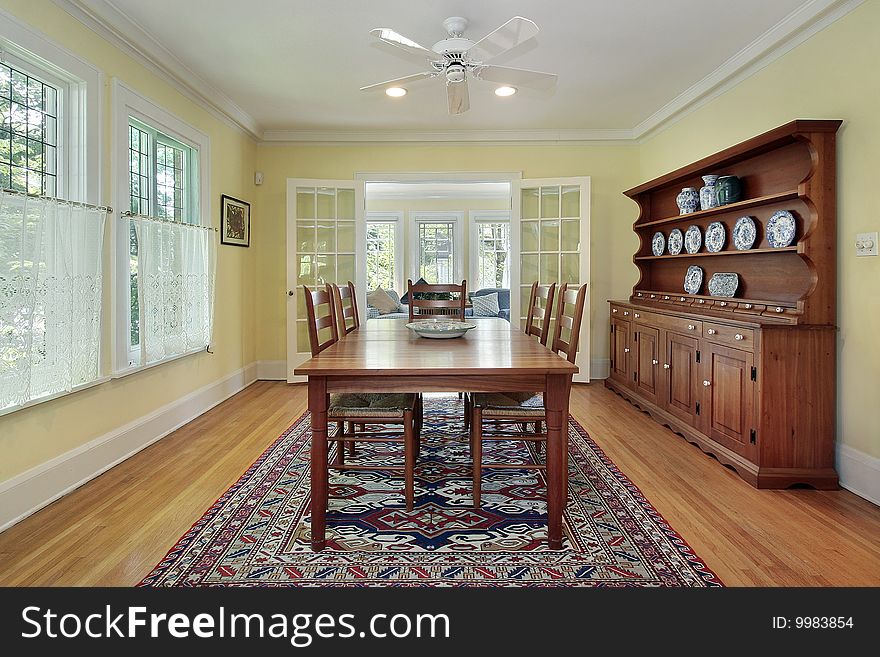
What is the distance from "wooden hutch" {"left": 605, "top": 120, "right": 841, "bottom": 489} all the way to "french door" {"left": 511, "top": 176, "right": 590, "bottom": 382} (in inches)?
52.3

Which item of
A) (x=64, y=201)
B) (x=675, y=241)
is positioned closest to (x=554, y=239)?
(x=675, y=241)

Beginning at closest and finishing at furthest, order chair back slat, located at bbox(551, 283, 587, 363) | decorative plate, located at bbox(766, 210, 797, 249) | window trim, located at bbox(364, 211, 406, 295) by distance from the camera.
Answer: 1. chair back slat, located at bbox(551, 283, 587, 363)
2. decorative plate, located at bbox(766, 210, 797, 249)
3. window trim, located at bbox(364, 211, 406, 295)

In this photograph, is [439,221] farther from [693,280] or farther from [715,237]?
[715,237]

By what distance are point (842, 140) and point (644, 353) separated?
2022 mm

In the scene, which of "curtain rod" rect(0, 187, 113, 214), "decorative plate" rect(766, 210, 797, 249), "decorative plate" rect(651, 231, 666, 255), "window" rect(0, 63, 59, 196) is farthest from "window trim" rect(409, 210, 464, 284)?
"window" rect(0, 63, 59, 196)

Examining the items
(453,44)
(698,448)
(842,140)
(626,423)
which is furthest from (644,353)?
(453,44)

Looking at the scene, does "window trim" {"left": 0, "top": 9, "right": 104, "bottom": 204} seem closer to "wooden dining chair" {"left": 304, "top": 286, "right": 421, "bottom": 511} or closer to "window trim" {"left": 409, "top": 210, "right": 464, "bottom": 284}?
"wooden dining chair" {"left": 304, "top": 286, "right": 421, "bottom": 511}

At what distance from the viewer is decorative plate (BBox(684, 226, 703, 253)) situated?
4.37 meters

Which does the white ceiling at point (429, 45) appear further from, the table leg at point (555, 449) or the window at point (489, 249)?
the window at point (489, 249)

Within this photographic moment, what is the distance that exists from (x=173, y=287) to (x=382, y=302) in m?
4.74

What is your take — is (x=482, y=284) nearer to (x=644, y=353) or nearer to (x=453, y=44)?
(x=644, y=353)

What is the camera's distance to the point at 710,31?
3.50 metres

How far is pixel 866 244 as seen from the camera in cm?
287

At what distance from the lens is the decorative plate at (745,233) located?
12.1ft
